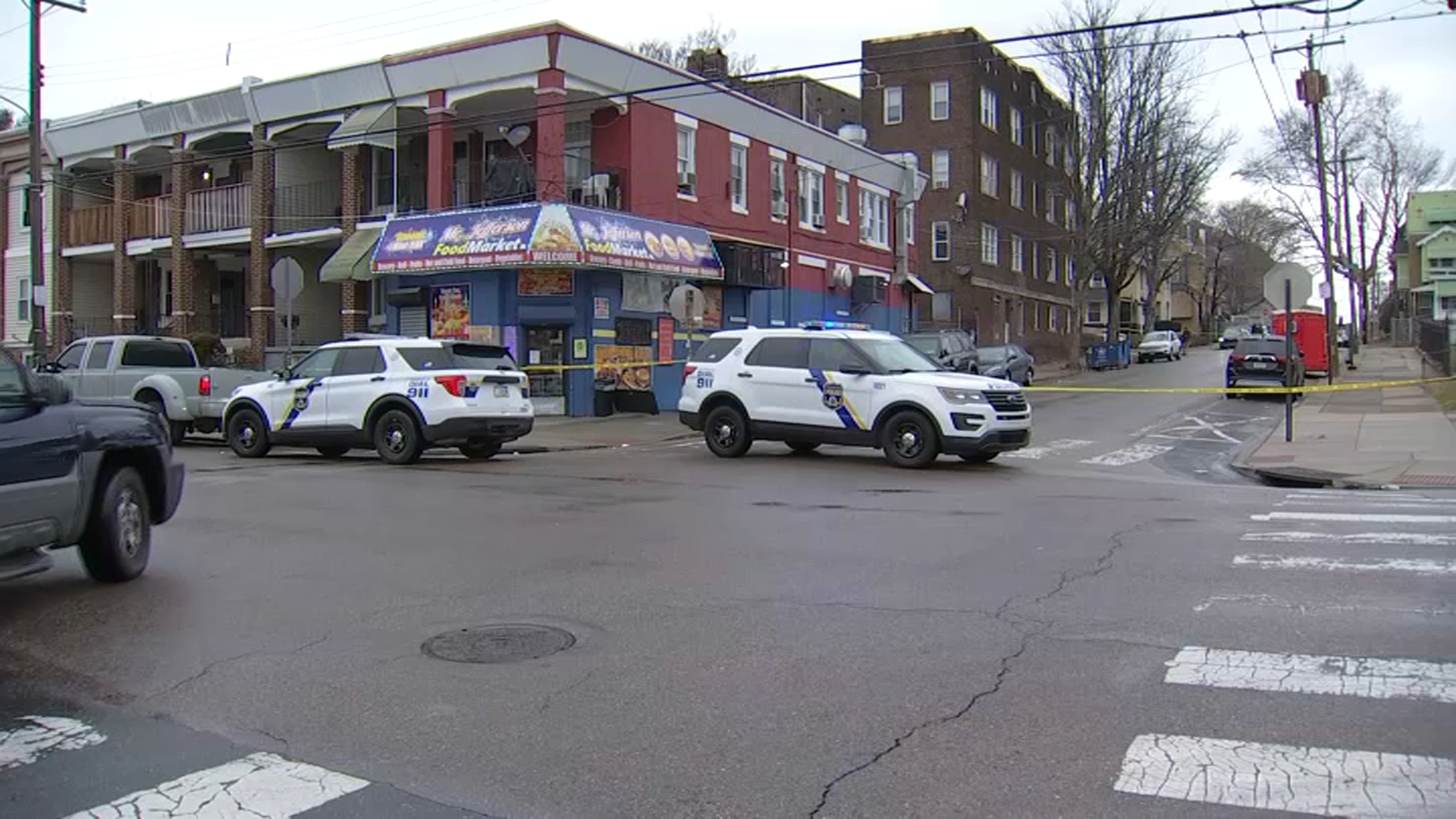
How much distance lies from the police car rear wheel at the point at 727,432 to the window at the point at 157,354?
9925 mm

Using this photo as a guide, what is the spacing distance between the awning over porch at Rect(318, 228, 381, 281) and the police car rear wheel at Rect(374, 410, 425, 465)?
1104 centimetres

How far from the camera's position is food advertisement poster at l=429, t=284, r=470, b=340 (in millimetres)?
25500

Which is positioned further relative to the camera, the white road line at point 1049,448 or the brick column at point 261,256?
the brick column at point 261,256

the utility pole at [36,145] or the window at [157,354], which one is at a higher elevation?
the utility pole at [36,145]

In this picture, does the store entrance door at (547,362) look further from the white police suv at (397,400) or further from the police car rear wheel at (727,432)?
the police car rear wheel at (727,432)

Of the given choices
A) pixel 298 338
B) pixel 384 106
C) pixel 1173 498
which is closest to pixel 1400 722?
pixel 1173 498

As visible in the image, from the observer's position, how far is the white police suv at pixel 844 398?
48.8 feet

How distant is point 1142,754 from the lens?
430 centimetres

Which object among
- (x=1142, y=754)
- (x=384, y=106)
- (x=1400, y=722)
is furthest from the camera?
(x=384, y=106)

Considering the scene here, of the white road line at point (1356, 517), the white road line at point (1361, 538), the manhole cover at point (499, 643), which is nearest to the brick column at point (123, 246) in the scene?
the manhole cover at point (499, 643)

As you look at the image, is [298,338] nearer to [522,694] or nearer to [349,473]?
[349,473]

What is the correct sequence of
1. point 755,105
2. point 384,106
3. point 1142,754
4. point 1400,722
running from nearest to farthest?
point 1142,754
point 1400,722
point 384,106
point 755,105

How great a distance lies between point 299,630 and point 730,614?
7.93ft

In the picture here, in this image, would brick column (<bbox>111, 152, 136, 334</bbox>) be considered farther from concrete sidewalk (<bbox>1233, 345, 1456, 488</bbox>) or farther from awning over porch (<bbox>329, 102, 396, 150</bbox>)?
concrete sidewalk (<bbox>1233, 345, 1456, 488</bbox>)
